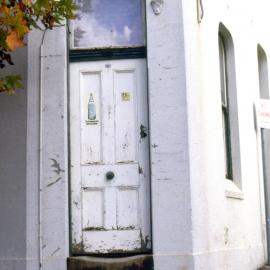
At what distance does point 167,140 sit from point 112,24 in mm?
1738

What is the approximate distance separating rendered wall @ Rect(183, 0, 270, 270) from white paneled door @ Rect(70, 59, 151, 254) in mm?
631

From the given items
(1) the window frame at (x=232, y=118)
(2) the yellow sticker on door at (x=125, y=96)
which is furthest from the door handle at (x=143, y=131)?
(1) the window frame at (x=232, y=118)

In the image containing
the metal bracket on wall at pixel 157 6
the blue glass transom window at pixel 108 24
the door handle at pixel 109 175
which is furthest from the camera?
the blue glass transom window at pixel 108 24

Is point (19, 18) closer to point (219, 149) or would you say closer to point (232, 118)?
point (219, 149)

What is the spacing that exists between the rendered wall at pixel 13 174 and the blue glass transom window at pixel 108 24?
2.64ft

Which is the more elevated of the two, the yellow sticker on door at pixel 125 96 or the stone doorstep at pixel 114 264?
the yellow sticker on door at pixel 125 96

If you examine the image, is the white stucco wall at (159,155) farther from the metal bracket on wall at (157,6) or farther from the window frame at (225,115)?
the window frame at (225,115)

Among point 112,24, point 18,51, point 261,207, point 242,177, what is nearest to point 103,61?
point 112,24

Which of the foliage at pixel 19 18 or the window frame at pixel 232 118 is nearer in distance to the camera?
the foliage at pixel 19 18

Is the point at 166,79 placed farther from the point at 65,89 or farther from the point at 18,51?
the point at 18,51

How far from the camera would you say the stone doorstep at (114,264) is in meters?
8.53

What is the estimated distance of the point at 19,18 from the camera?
7.55m

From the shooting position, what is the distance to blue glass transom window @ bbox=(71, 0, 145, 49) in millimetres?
9148

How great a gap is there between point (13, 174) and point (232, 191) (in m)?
3.30
